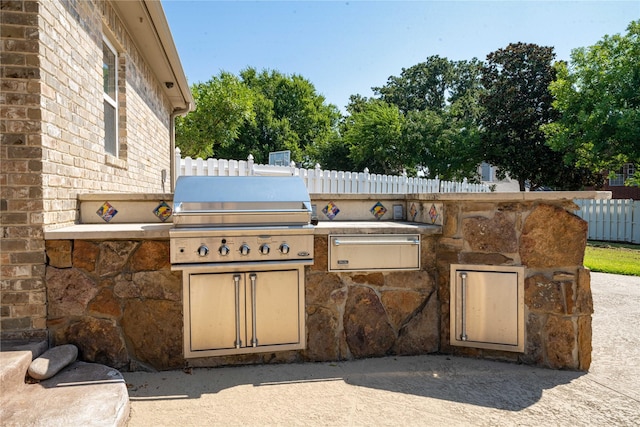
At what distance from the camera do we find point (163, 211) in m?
3.69

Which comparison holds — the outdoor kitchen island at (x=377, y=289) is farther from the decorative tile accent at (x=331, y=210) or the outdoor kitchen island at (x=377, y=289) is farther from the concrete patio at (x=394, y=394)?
the decorative tile accent at (x=331, y=210)

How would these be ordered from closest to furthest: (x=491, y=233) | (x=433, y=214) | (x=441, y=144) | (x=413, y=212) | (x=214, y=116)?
(x=491, y=233)
(x=433, y=214)
(x=413, y=212)
(x=214, y=116)
(x=441, y=144)

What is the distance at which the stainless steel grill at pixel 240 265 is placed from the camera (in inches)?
116

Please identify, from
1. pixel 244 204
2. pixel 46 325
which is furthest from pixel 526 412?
pixel 46 325

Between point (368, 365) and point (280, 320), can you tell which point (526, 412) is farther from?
point (280, 320)

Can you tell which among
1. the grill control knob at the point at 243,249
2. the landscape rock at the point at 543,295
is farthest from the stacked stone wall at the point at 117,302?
the landscape rock at the point at 543,295

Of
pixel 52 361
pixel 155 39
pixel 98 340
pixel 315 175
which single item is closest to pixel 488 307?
pixel 98 340

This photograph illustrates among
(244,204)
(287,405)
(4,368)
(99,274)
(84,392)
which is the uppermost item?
(244,204)

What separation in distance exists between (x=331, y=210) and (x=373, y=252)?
0.87m

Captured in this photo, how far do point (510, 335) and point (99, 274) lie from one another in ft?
10.3

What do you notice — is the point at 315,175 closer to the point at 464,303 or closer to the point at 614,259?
the point at 464,303

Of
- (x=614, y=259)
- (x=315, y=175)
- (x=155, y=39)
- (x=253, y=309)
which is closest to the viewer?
(x=253, y=309)

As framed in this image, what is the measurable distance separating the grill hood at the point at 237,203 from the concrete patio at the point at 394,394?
114cm

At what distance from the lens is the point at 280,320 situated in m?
3.17
